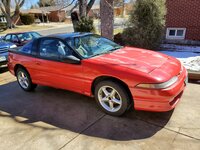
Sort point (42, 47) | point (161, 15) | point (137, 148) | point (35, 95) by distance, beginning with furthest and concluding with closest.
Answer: point (161, 15)
point (35, 95)
point (42, 47)
point (137, 148)

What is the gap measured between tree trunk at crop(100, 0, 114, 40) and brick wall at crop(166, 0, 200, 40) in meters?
3.07

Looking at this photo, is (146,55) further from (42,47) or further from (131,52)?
(42,47)

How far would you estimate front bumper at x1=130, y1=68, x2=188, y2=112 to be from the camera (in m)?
3.14

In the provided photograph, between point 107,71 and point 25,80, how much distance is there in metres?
2.75

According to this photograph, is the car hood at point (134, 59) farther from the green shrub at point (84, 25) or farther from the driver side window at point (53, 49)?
the green shrub at point (84, 25)

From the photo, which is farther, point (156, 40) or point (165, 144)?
point (156, 40)

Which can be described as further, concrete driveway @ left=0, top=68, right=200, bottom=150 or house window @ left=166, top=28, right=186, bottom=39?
house window @ left=166, top=28, right=186, bottom=39

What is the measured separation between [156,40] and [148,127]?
617cm

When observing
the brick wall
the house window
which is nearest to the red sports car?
the brick wall

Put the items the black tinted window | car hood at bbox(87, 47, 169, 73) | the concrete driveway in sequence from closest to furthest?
the concrete driveway → car hood at bbox(87, 47, 169, 73) → the black tinted window

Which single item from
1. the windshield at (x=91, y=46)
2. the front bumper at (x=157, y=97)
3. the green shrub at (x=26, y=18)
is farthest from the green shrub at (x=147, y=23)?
the green shrub at (x=26, y=18)

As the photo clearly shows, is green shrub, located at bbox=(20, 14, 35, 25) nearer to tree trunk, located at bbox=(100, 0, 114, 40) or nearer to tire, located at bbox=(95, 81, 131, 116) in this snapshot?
tree trunk, located at bbox=(100, 0, 114, 40)

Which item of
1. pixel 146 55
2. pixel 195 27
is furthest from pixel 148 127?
pixel 195 27

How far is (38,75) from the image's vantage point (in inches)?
191
